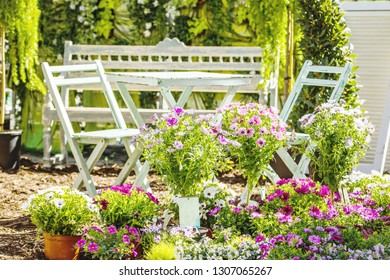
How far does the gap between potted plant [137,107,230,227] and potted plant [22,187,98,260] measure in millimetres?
476

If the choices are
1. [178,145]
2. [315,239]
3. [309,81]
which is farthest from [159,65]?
[315,239]

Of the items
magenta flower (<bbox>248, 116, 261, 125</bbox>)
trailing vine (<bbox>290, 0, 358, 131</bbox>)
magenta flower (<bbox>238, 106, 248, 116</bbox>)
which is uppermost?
trailing vine (<bbox>290, 0, 358, 131</bbox>)

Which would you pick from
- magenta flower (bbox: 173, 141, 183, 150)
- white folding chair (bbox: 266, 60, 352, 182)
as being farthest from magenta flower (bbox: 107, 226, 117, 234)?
white folding chair (bbox: 266, 60, 352, 182)

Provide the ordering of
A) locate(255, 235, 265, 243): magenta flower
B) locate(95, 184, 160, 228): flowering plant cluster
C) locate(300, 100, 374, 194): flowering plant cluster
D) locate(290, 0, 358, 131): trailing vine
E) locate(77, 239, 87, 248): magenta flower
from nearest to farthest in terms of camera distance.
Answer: locate(255, 235, 265, 243): magenta flower < locate(77, 239, 87, 248): magenta flower < locate(95, 184, 160, 228): flowering plant cluster < locate(300, 100, 374, 194): flowering plant cluster < locate(290, 0, 358, 131): trailing vine

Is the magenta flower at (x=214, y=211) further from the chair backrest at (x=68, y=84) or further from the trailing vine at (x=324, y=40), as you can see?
the trailing vine at (x=324, y=40)

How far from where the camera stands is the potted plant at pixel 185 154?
4848 millimetres

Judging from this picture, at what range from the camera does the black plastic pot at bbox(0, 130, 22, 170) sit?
8.25 meters

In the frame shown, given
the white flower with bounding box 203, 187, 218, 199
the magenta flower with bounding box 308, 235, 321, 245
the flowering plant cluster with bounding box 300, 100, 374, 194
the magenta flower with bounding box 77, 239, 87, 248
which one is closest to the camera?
the magenta flower with bounding box 308, 235, 321, 245

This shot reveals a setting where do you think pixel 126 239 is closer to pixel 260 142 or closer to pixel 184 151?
pixel 184 151

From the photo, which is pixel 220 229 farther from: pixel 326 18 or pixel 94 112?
pixel 94 112

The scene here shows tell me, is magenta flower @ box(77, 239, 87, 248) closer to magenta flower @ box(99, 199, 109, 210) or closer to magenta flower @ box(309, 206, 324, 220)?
magenta flower @ box(99, 199, 109, 210)

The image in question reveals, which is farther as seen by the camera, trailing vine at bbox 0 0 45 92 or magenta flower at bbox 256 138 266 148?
trailing vine at bbox 0 0 45 92

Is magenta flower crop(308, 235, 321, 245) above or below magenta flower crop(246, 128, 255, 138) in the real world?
below
